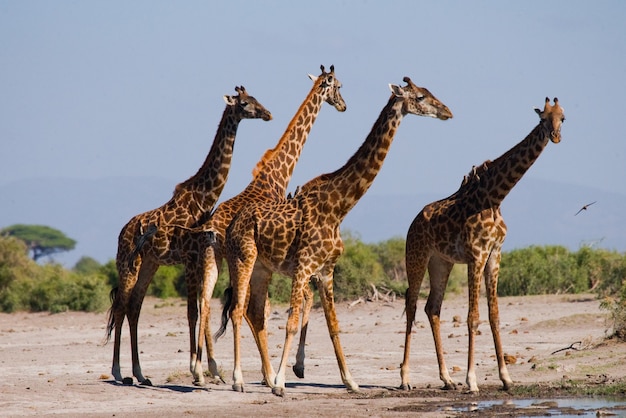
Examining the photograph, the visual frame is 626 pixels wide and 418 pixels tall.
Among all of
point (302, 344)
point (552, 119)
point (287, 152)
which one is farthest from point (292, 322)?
point (552, 119)

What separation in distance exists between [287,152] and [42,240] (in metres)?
73.1

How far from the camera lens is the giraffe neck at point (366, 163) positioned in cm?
1262

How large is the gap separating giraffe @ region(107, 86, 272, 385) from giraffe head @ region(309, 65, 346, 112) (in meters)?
0.73

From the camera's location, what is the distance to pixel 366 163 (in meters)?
12.7

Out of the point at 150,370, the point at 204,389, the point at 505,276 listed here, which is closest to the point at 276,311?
the point at 505,276

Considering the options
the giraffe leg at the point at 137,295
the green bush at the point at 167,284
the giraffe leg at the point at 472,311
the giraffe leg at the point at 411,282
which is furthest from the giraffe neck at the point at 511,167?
the green bush at the point at 167,284

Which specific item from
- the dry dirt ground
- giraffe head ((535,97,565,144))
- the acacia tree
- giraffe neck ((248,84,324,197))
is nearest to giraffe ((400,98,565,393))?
giraffe head ((535,97,565,144))

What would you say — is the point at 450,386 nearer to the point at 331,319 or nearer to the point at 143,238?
the point at 331,319

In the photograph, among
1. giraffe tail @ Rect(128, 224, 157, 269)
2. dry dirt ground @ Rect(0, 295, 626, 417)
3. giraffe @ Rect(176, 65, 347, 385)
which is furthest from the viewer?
giraffe tail @ Rect(128, 224, 157, 269)

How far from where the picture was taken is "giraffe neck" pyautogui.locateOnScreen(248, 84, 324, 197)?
14.1m

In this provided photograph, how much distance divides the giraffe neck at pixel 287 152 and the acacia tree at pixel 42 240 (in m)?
71.7

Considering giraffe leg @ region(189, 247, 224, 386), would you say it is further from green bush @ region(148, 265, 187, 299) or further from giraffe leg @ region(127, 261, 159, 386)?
green bush @ region(148, 265, 187, 299)

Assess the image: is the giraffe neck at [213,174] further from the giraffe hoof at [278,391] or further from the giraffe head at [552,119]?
the giraffe head at [552,119]

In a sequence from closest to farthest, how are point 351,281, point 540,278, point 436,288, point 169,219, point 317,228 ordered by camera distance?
point 317,228 < point 436,288 < point 169,219 < point 351,281 < point 540,278
